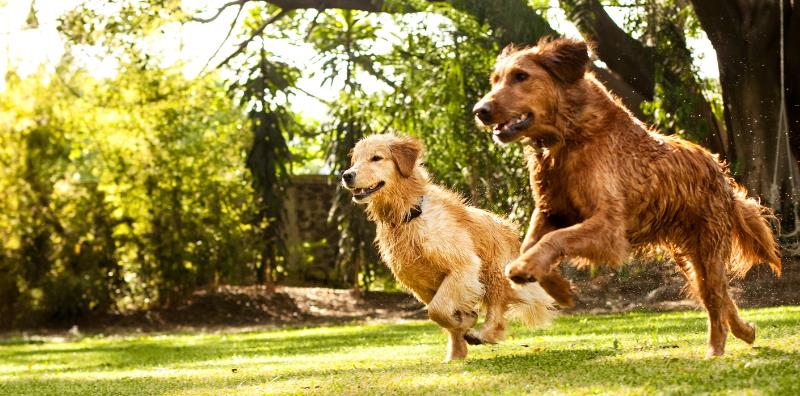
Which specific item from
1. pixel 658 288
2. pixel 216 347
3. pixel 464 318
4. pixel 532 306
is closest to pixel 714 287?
pixel 464 318

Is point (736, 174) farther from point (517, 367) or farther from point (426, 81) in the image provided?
point (517, 367)

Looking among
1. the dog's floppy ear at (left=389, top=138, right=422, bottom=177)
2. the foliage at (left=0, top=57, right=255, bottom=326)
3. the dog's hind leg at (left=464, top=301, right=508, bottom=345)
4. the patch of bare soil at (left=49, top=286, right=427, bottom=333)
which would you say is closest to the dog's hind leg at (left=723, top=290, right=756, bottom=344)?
the dog's hind leg at (left=464, top=301, right=508, bottom=345)

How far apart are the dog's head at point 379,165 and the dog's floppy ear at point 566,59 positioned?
2.46 metres

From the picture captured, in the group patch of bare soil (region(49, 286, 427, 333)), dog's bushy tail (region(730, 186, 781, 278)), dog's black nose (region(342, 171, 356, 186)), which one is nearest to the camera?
dog's bushy tail (region(730, 186, 781, 278))

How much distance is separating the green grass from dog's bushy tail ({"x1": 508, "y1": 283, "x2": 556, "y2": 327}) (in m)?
0.26

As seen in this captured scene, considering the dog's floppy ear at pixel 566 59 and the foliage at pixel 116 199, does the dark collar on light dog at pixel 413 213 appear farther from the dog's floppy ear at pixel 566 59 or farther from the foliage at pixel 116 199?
the foliage at pixel 116 199

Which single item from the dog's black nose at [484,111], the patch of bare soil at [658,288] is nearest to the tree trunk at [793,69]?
the patch of bare soil at [658,288]

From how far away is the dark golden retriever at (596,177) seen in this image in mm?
6145

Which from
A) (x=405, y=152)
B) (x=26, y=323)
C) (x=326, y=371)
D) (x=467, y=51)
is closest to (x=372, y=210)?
(x=405, y=152)

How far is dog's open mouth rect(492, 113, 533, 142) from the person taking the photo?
6.19 meters

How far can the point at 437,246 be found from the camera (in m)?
8.40

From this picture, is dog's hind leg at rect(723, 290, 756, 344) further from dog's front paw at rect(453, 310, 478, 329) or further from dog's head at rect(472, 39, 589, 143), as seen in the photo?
dog's front paw at rect(453, 310, 478, 329)

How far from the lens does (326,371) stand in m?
8.30

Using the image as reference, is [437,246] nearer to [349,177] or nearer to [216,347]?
[349,177]
